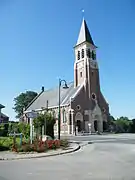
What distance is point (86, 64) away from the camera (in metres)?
57.3

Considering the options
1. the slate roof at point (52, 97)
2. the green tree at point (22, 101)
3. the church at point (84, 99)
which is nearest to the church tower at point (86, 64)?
the church at point (84, 99)

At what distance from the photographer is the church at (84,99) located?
53.8 metres

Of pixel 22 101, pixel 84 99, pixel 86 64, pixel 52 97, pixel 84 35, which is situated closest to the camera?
pixel 84 99

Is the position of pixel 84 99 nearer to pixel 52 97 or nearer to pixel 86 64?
pixel 86 64

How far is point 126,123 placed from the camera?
62.3m

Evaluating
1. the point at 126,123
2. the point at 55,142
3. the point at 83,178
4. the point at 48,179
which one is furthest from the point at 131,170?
the point at 126,123

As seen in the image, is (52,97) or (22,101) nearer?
(52,97)

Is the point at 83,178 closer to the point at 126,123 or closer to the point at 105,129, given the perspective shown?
the point at 105,129

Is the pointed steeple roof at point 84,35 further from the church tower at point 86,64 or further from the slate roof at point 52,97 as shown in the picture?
the slate roof at point 52,97

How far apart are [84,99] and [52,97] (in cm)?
1154

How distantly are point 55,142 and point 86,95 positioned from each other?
3869cm

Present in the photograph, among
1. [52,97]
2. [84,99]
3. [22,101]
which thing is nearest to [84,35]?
[84,99]

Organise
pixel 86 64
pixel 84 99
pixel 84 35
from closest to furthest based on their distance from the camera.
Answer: pixel 84 99 → pixel 86 64 → pixel 84 35

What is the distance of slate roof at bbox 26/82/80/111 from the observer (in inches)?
2249
